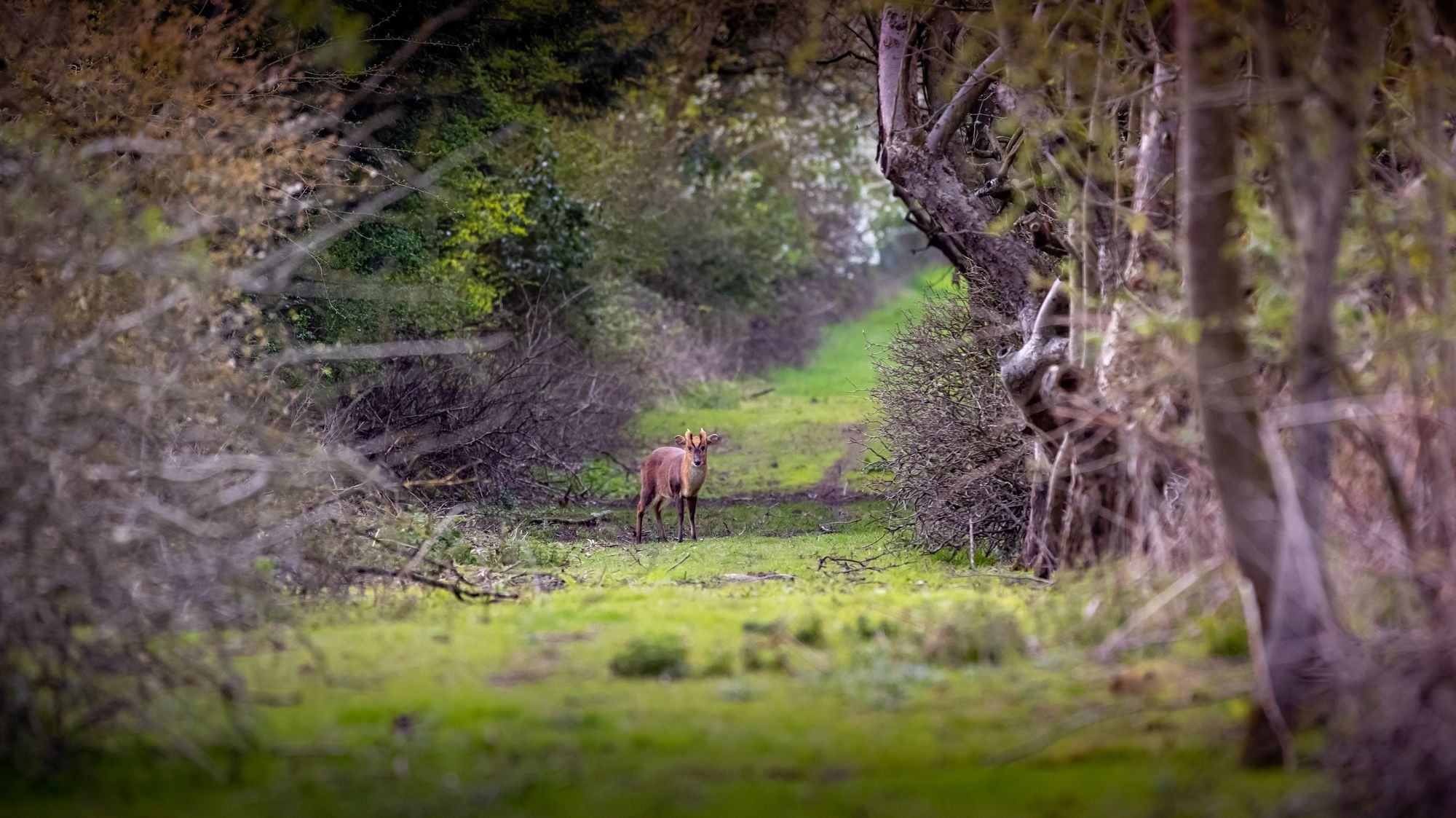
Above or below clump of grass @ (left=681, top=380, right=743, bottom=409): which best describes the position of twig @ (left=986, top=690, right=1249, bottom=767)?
below

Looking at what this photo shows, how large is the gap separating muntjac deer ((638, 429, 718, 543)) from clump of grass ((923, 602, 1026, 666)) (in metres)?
10.4

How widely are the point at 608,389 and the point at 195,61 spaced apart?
12941 millimetres

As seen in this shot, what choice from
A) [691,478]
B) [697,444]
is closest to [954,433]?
[691,478]

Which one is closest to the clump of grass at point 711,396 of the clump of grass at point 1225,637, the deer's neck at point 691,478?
the deer's neck at point 691,478

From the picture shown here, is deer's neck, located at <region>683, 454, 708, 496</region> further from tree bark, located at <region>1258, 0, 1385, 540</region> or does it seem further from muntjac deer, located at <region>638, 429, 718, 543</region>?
tree bark, located at <region>1258, 0, 1385, 540</region>

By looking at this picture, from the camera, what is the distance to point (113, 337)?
8203mm

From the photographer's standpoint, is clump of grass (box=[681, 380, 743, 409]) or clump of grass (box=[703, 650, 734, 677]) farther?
clump of grass (box=[681, 380, 743, 409])

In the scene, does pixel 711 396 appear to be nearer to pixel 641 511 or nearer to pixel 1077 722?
pixel 641 511

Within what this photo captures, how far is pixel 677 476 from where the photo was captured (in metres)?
18.9

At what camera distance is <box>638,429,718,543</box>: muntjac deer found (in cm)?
1858

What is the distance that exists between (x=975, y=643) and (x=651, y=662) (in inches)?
65.9

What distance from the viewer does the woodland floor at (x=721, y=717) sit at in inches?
220

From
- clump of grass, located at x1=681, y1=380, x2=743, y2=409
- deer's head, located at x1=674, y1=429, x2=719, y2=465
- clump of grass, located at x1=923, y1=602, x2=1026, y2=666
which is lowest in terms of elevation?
clump of grass, located at x1=923, y1=602, x2=1026, y2=666

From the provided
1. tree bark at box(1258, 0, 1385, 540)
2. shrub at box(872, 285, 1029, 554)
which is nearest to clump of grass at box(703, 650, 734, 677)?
tree bark at box(1258, 0, 1385, 540)
